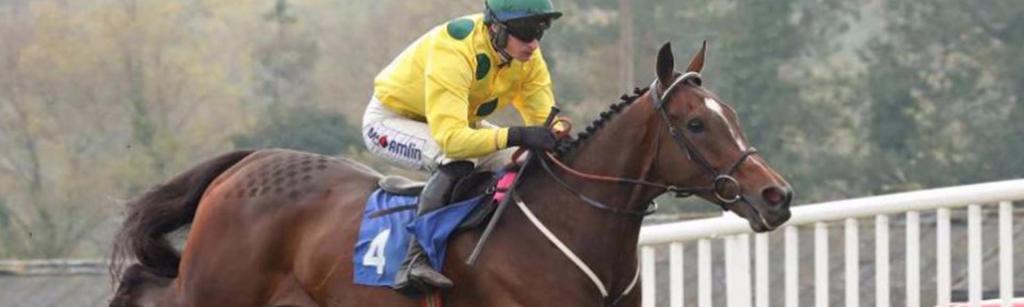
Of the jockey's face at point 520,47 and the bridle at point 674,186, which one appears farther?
the jockey's face at point 520,47

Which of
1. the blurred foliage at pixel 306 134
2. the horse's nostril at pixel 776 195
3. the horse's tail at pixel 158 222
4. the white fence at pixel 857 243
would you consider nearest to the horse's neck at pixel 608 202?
the horse's nostril at pixel 776 195

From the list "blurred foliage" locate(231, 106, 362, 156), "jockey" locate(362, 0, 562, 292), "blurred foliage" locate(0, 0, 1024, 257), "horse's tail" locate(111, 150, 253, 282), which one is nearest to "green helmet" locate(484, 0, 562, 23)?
"jockey" locate(362, 0, 562, 292)

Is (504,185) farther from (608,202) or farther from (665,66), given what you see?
(665,66)

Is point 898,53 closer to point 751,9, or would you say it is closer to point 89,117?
point 751,9

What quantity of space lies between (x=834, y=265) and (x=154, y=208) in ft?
38.1

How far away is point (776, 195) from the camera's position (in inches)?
259

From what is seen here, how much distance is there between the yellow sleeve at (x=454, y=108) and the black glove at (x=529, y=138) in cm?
3

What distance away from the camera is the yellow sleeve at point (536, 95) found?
7.67 meters

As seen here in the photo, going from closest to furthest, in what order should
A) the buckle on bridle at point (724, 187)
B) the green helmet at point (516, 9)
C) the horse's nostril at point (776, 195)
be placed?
1. the horse's nostril at point (776, 195)
2. the buckle on bridle at point (724, 187)
3. the green helmet at point (516, 9)

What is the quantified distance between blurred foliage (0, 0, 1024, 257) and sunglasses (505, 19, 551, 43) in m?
33.2

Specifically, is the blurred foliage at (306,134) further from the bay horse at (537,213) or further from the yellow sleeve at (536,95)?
the yellow sleeve at (536,95)

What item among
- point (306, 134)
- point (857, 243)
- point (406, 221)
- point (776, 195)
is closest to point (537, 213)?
point (406, 221)

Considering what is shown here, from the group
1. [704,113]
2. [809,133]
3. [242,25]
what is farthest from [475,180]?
[242,25]

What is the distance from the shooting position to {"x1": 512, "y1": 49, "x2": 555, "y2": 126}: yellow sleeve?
25.2 feet
